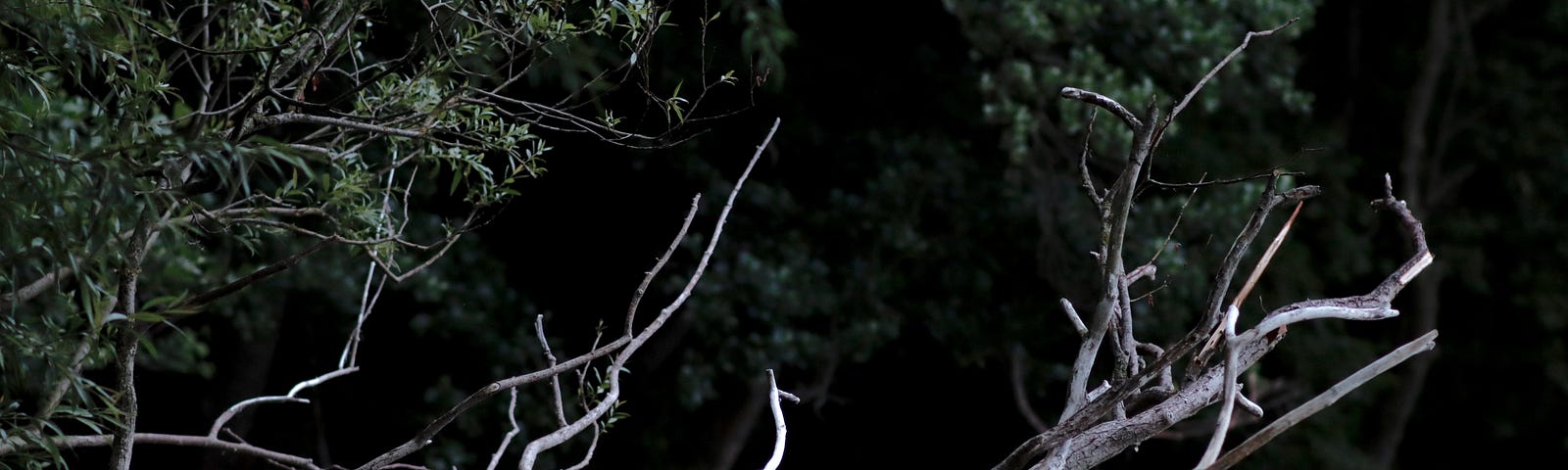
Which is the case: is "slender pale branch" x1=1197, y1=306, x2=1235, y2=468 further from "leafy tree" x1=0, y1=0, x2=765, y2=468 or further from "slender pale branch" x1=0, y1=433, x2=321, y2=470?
"slender pale branch" x1=0, y1=433, x2=321, y2=470

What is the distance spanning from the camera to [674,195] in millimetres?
6008

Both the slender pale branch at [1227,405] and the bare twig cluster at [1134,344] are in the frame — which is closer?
the slender pale branch at [1227,405]

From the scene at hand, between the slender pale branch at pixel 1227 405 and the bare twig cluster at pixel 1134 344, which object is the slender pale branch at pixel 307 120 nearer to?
the bare twig cluster at pixel 1134 344

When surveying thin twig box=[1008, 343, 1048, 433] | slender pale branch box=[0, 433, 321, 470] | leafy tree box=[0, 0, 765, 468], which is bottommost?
thin twig box=[1008, 343, 1048, 433]

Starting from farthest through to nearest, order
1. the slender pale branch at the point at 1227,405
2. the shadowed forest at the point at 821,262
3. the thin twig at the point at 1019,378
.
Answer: the thin twig at the point at 1019,378
the shadowed forest at the point at 821,262
the slender pale branch at the point at 1227,405

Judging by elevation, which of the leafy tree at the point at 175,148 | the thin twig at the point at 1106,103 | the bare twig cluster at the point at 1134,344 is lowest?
the leafy tree at the point at 175,148

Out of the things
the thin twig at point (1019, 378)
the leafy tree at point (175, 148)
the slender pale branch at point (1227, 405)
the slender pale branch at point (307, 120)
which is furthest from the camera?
the thin twig at point (1019, 378)

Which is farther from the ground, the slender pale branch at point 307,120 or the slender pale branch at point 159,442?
the slender pale branch at point 307,120

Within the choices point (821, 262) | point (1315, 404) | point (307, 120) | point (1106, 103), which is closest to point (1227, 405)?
point (1315, 404)

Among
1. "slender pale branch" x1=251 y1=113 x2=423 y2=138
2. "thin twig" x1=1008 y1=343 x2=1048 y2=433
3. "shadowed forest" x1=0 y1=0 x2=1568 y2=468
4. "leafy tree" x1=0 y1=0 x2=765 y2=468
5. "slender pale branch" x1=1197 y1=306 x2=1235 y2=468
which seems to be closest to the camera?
"slender pale branch" x1=1197 y1=306 x2=1235 y2=468

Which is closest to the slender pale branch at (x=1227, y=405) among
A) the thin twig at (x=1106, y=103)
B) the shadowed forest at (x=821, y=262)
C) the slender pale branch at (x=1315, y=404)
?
the slender pale branch at (x=1315, y=404)

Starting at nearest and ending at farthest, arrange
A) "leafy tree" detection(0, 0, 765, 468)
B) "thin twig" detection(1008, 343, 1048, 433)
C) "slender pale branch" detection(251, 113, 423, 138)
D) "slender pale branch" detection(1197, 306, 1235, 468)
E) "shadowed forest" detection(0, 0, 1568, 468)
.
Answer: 1. "slender pale branch" detection(1197, 306, 1235, 468)
2. "leafy tree" detection(0, 0, 765, 468)
3. "slender pale branch" detection(251, 113, 423, 138)
4. "shadowed forest" detection(0, 0, 1568, 468)
5. "thin twig" detection(1008, 343, 1048, 433)

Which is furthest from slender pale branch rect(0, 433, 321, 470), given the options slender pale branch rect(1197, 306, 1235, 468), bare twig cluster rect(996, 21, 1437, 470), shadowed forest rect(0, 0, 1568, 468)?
shadowed forest rect(0, 0, 1568, 468)

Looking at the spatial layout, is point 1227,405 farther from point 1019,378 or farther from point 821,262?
point 1019,378
